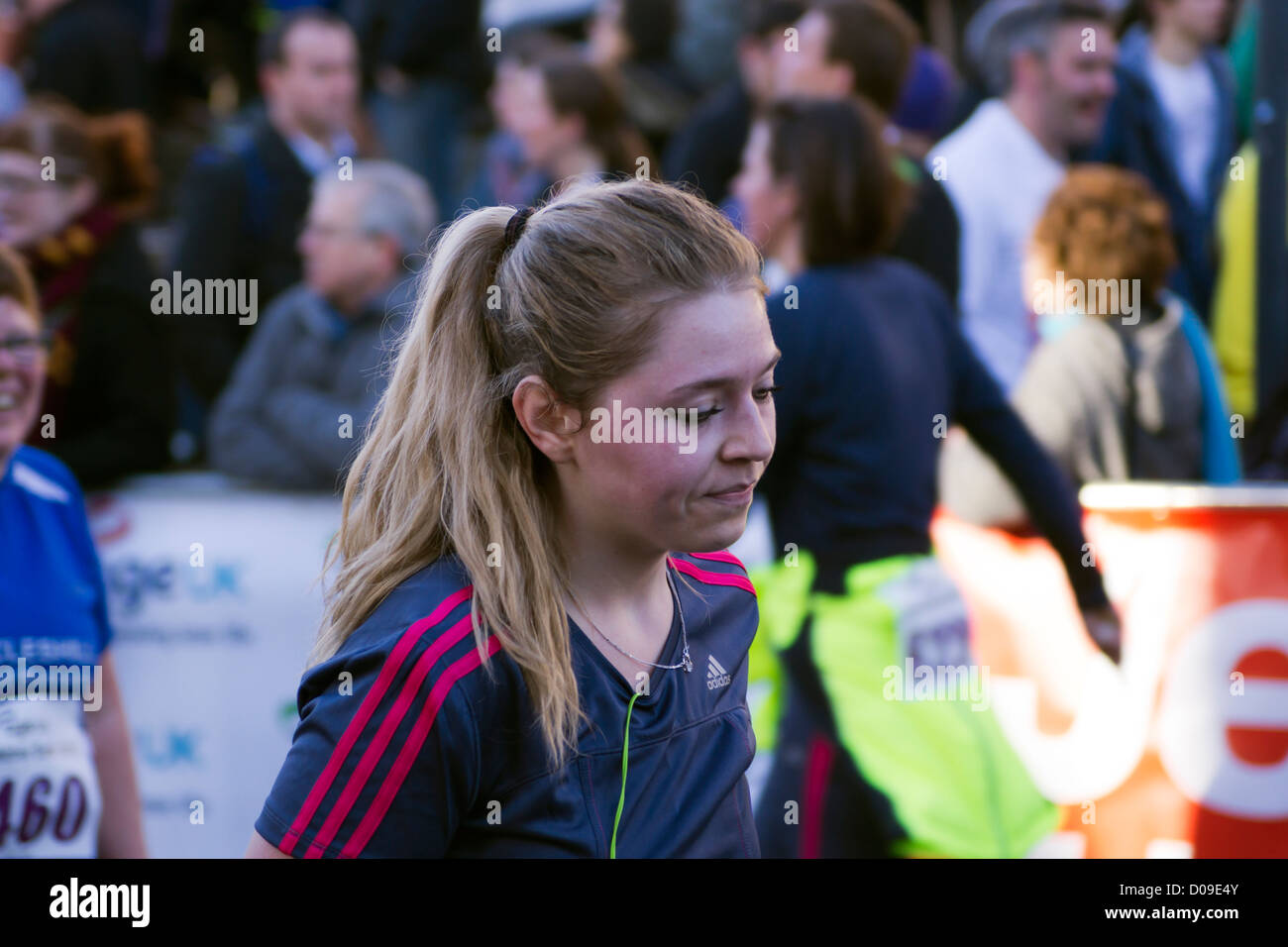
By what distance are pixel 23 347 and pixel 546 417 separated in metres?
1.89

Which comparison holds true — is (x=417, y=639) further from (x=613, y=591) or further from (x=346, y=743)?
(x=613, y=591)

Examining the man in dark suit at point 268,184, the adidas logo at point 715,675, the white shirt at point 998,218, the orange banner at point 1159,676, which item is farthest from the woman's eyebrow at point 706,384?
the man in dark suit at point 268,184

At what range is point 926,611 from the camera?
375 cm

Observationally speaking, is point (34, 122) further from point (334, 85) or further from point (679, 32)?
point (679, 32)

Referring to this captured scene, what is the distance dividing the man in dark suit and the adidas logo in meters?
3.05

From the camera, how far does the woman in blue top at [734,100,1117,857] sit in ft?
11.9

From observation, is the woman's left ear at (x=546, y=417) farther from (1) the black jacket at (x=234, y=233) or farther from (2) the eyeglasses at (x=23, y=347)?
(1) the black jacket at (x=234, y=233)

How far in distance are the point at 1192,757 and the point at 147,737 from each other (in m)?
2.80

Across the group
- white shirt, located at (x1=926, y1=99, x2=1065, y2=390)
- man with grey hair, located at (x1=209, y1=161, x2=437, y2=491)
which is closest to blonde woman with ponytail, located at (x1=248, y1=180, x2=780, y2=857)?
man with grey hair, located at (x1=209, y1=161, x2=437, y2=491)

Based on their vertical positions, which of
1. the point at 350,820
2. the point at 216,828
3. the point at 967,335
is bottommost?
the point at 216,828

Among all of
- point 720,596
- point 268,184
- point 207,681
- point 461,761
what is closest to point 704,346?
point 720,596

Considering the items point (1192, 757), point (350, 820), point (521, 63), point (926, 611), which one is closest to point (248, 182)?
point (521, 63)

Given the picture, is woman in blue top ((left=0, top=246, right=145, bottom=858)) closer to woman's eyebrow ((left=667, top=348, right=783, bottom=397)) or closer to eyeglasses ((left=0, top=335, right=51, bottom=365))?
eyeglasses ((left=0, top=335, right=51, bottom=365))

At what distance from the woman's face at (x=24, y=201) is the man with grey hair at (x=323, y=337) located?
2.25ft
